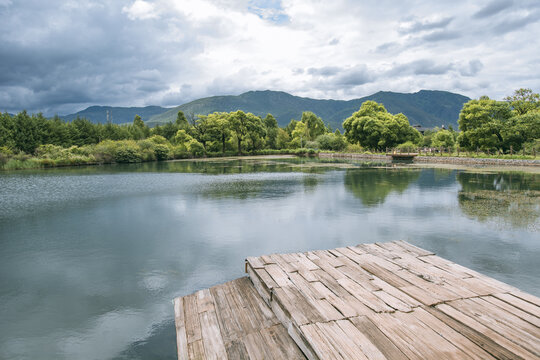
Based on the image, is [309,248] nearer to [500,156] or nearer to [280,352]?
[280,352]

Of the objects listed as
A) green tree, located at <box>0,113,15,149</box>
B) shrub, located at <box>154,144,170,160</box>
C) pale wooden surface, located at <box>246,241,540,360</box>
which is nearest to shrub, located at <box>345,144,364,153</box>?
shrub, located at <box>154,144,170,160</box>

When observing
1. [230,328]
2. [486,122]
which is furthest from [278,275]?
[486,122]

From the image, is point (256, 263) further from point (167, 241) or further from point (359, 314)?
point (167, 241)

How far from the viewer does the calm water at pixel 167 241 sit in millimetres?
5598

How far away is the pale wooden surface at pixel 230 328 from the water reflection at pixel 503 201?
10244 mm

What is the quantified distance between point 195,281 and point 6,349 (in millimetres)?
3250

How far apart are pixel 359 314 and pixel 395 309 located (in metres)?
0.54

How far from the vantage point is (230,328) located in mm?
4719

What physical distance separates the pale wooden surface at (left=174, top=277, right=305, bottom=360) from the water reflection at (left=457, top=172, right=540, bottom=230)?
10244 mm

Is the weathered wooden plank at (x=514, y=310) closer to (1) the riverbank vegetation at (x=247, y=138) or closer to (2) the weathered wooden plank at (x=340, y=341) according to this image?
(2) the weathered wooden plank at (x=340, y=341)

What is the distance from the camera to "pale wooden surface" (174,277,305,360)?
412 centimetres

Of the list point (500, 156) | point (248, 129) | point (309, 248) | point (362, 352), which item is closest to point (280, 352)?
point (362, 352)

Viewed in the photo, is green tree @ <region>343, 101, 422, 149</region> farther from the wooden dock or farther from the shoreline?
the wooden dock

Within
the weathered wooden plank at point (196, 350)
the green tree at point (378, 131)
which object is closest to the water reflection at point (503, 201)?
the weathered wooden plank at point (196, 350)
